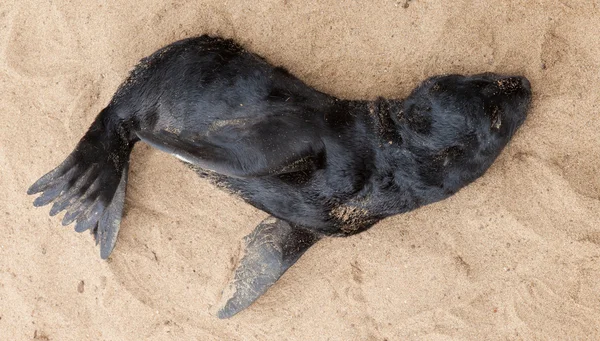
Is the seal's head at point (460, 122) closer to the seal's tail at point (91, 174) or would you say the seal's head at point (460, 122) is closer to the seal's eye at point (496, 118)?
the seal's eye at point (496, 118)

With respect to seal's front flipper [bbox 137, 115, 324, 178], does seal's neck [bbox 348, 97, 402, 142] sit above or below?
below

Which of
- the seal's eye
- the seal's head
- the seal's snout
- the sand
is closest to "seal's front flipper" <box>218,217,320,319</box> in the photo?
the sand

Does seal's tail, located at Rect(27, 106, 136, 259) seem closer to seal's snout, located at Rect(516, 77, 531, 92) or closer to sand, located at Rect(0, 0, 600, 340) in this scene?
sand, located at Rect(0, 0, 600, 340)

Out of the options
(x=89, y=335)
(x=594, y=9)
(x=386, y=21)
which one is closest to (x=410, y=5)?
(x=386, y=21)

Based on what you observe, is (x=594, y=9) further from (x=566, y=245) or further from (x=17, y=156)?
(x=17, y=156)

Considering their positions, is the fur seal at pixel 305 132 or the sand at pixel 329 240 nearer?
the fur seal at pixel 305 132

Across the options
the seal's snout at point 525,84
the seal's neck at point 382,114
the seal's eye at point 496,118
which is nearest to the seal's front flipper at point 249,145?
the seal's neck at point 382,114
